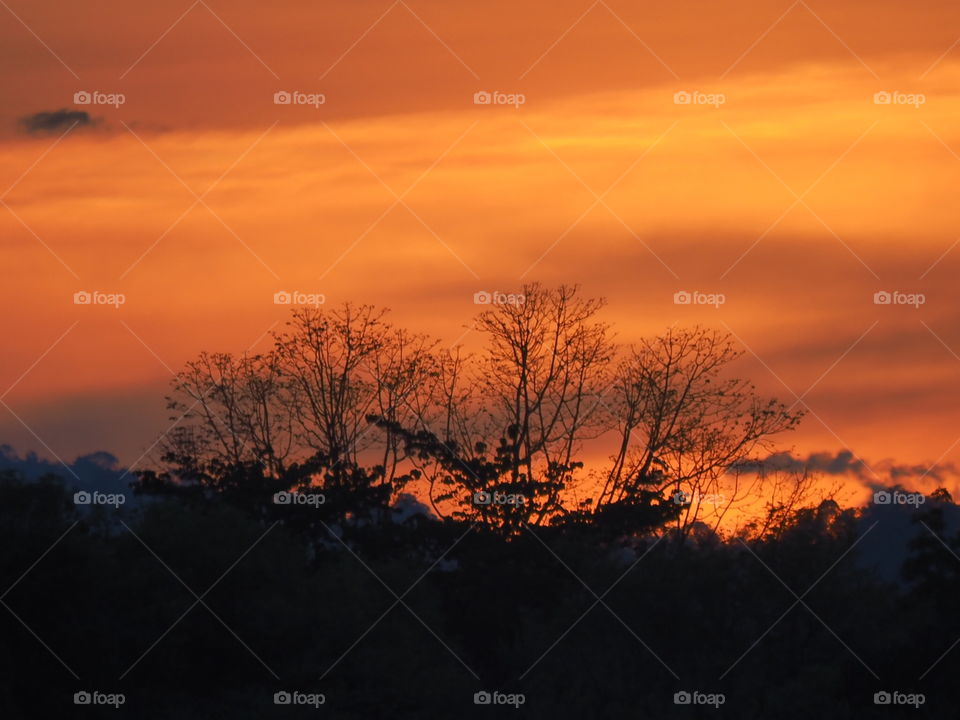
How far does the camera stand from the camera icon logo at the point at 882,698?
38.9m

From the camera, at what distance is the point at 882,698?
39000 millimetres

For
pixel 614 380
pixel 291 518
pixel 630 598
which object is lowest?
pixel 630 598

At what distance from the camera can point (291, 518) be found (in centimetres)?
5297

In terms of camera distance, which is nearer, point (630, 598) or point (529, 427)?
point (630, 598)

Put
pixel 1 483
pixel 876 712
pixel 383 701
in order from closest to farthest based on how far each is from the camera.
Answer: pixel 876 712 → pixel 383 701 → pixel 1 483

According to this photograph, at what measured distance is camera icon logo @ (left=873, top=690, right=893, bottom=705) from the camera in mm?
38906

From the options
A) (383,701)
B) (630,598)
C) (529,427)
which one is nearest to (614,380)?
(529,427)

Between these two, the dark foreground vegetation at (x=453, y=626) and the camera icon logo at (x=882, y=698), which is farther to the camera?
the dark foreground vegetation at (x=453, y=626)

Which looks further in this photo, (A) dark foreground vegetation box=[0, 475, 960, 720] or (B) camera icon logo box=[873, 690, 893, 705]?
(A) dark foreground vegetation box=[0, 475, 960, 720]

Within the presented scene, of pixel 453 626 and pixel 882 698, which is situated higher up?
pixel 453 626

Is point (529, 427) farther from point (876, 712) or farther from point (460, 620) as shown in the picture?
point (876, 712)

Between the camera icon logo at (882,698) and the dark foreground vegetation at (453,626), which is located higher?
the dark foreground vegetation at (453,626)

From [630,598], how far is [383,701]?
695 centimetres

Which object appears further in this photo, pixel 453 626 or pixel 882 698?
pixel 453 626
